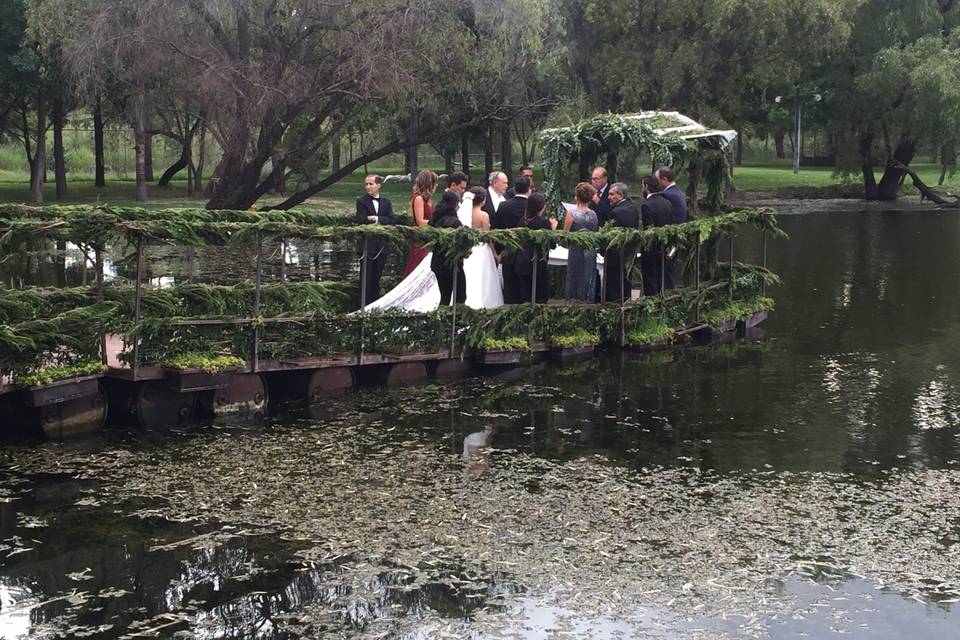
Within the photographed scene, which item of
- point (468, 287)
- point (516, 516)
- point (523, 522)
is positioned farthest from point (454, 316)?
point (523, 522)

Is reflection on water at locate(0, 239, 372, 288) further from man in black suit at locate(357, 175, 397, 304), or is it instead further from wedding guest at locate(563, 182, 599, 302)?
man in black suit at locate(357, 175, 397, 304)

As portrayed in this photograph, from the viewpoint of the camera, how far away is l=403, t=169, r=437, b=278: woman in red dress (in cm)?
1677

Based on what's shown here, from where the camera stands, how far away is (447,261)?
15.9 metres

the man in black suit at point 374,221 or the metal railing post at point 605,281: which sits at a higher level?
the man in black suit at point 374,221

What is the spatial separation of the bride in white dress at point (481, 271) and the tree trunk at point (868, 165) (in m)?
45.4

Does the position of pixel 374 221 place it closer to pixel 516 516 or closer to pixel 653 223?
pixel 653 223

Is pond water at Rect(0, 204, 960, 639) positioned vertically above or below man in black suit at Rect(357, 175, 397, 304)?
below

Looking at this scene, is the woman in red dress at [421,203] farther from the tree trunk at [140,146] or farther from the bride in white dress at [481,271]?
the tree trunk at [140,146]

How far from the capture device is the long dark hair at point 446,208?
55.0 feet

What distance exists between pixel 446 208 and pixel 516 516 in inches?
283

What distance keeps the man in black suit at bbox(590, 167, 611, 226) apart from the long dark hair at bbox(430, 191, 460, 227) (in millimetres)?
2922

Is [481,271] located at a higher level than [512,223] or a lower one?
lower

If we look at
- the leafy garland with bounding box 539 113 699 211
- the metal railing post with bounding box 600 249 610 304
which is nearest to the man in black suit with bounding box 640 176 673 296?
the metal railing post with bounding box 600 249 610 304

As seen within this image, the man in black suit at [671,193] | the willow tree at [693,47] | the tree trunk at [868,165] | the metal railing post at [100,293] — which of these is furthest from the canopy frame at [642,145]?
the tree trunk at [868,165]
